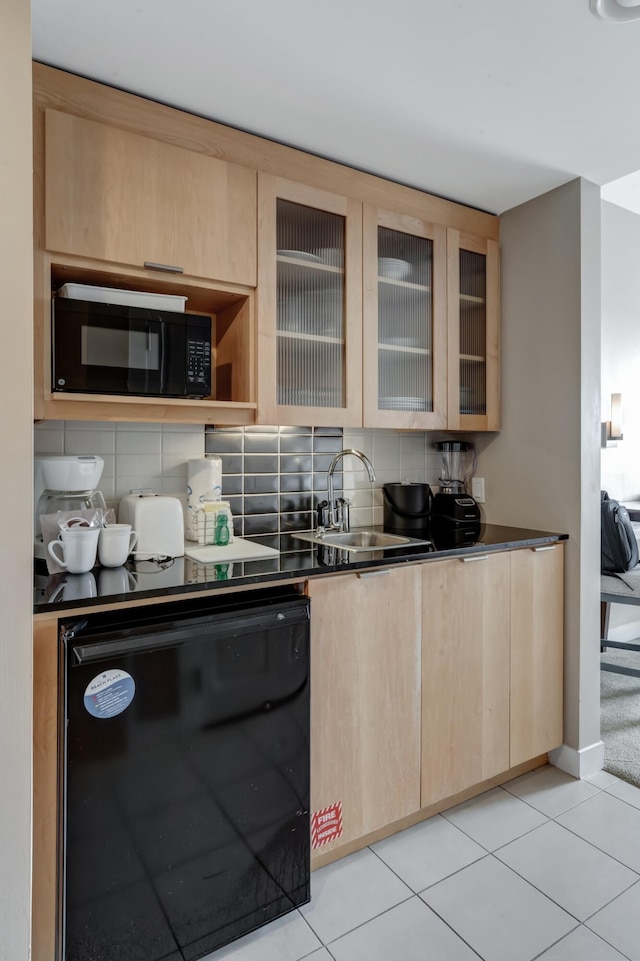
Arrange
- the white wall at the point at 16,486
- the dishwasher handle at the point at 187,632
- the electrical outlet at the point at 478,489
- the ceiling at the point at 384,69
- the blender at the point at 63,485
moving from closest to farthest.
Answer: the white wall at the point at 16,486 → the dishwasher handle at the point at 187,632 → the ceiling at the point at 384,69 → the blender at the point at 63,485 → the electrical outlet at the point at 478,489

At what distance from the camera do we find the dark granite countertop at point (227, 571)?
1.32 m

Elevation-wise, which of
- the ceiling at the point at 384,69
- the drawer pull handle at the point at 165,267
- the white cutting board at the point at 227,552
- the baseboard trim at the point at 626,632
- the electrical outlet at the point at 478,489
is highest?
the ceiling at the point at 384,69

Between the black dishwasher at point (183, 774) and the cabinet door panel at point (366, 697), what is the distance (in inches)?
3.9

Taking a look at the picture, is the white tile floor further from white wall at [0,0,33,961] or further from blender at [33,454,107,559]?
blender at [33,454,107,559]

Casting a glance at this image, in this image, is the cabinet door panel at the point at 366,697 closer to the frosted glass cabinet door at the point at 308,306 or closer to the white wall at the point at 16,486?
the frosted glass cabinet door at the point at 308,306

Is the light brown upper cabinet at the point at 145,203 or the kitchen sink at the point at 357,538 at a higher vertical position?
the light brown upper cabinet at the point at 145,203

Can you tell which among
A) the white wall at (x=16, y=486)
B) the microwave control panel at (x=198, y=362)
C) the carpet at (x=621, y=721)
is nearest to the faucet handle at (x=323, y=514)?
the microwave control panel at (x=198, y=362)

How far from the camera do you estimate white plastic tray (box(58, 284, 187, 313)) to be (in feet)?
5.18

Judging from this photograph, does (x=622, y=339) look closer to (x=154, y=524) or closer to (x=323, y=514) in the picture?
(x=323, y=514)

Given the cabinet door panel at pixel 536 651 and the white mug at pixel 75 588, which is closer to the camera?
the white mug at pixel 75 588

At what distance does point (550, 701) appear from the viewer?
7.37 ft

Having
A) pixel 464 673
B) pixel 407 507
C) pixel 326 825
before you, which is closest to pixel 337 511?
pixel 407 507

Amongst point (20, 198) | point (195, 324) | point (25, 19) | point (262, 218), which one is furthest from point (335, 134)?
point (20, 198)

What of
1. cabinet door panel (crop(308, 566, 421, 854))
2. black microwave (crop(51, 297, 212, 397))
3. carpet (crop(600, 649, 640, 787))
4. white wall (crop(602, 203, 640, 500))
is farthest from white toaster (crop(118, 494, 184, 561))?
white wall (crop(602, 203, 640, 500))
